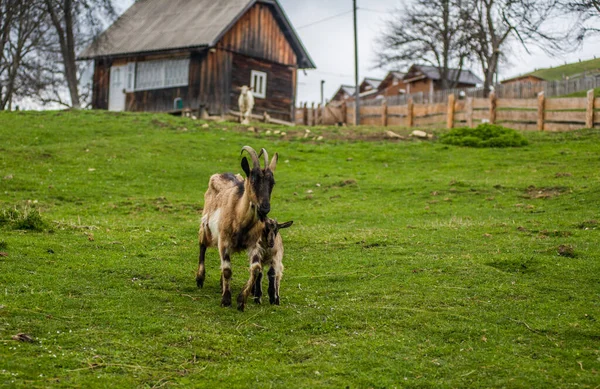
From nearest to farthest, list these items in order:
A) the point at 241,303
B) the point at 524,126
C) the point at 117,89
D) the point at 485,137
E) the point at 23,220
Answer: the point at 241,303 → the point at 23,220 → the point at 485,137 → the point at 524,126 → the point at 117,89

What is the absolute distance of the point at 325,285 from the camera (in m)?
9.73

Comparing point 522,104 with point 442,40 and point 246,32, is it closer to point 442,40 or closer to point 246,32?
point 246,32

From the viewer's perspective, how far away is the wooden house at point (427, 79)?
2891 inches

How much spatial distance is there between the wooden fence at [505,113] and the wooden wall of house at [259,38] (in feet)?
23.4

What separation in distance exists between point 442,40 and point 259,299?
48.4m

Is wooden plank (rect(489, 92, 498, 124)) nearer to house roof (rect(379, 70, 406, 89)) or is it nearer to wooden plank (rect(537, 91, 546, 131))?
wooden plank (rect(537, 91, 546, 131))

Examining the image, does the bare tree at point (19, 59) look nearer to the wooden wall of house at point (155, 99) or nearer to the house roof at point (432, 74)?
the wooden wall of house at point (155, 99)

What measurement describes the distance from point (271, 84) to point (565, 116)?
60.3 feet

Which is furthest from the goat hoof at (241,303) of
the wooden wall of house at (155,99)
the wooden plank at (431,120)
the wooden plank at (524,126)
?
the wooden wall of house at (155,99)

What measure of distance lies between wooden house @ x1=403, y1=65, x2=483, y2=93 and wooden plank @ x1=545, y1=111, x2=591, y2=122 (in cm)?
4257

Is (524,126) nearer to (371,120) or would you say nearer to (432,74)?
(371,120)

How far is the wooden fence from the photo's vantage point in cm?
2866

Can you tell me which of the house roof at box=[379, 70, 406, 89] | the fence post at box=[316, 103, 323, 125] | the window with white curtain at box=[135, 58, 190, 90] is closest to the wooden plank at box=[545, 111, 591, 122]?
the fence post at box=[316, 103, 323, 125]

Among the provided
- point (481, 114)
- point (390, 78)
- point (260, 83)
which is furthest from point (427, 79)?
point (481, 114)
